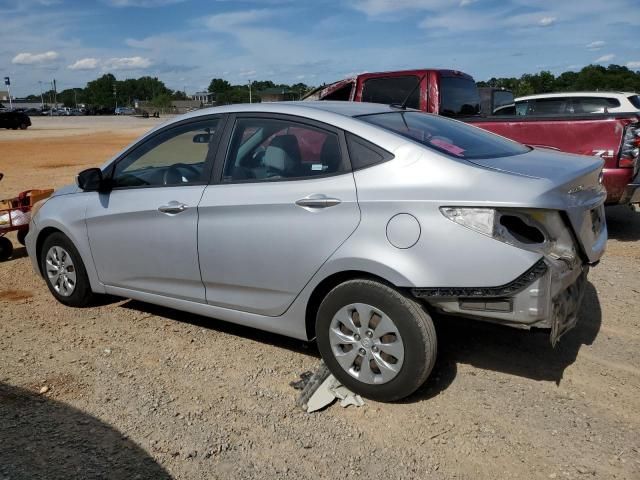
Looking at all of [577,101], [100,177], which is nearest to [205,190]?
[100,177]

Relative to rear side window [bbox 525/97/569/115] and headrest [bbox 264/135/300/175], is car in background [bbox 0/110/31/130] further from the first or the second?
headrest [bbox 264/135/300/175]

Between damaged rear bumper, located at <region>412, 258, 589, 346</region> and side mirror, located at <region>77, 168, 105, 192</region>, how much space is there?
2684 millimetres

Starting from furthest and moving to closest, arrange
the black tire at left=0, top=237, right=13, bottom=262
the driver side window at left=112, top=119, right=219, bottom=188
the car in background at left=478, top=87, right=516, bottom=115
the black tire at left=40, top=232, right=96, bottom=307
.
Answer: the car in background at left=478, top=87, right=516, bottom=115 → the black tire at left=0, top=237, right=13, bottom=262 → the black tire at left=40, top=232, right=96, bottom=307 → the driver side window at left=112, top=119, right=219, bottom=188

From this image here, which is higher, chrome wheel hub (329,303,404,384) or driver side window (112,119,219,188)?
driver side window (112,119,219,188)

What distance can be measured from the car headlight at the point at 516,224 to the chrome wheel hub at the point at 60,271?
11.0 feet

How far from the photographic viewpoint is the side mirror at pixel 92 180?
455cm

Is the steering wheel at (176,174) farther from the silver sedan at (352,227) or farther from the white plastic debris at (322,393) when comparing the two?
the white plastic debris at (322,393)

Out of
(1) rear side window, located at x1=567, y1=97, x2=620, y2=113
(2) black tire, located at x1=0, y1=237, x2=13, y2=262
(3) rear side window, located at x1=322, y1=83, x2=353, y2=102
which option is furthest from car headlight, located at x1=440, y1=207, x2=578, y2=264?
(1) rear side window, located at x1=567, y1=97, x2=620, y2=113

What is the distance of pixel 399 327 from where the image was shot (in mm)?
3232

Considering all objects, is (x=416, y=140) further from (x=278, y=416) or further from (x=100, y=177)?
(x=100, y=177)

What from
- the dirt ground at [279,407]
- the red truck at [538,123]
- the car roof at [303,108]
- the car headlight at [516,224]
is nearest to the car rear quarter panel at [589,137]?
the red truck at [538,123]

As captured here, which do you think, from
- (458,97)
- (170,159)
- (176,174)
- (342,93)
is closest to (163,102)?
(342,93)

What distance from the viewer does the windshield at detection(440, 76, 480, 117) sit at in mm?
8125

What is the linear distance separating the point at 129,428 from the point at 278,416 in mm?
823
